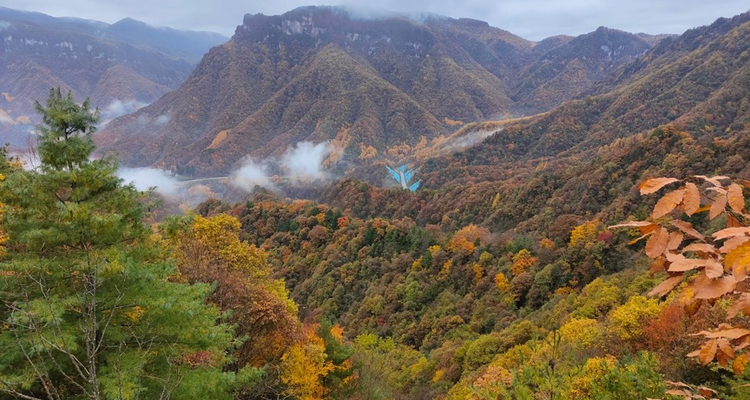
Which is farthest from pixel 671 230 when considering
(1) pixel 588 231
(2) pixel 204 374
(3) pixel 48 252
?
(1) pixel 588 231

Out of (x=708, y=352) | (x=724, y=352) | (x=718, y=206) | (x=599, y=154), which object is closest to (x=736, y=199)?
(x=718, y=206)

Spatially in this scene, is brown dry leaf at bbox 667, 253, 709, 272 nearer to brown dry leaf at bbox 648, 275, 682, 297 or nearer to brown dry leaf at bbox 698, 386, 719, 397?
brown dry leaf at bbox 648, 275, 682, 297

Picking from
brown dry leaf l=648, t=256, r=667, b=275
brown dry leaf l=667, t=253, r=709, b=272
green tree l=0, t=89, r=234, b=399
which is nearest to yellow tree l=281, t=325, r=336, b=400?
green tree l=0, t=89, r=234, b=399

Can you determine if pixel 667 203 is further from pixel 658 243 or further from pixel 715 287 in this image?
pixel 715 287

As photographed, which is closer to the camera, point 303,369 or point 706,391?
point 706,391

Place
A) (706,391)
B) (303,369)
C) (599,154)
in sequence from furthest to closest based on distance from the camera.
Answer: (599,154) → (303,369) → (706,391)

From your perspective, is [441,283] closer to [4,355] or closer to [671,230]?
[4,355]
